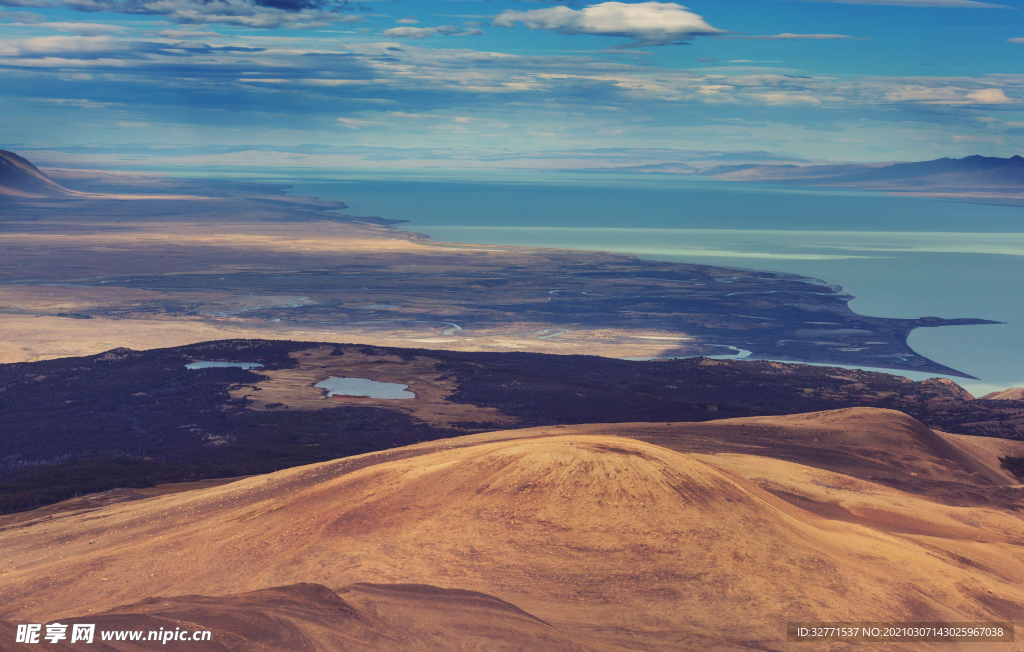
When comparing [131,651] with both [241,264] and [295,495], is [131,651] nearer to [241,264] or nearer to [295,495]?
[295,495]

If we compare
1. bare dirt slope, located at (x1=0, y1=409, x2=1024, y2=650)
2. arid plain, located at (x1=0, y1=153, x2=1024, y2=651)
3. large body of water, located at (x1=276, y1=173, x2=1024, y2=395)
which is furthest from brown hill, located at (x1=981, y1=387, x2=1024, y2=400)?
bare dirt slope, located at (x1=0, y1=409, x2=1024, y2=650)

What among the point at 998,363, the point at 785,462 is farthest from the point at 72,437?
the point at 998,363

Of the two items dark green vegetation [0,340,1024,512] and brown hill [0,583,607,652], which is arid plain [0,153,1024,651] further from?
dark green vegetation [0,340,1024,512]

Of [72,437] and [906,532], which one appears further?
[72,437]

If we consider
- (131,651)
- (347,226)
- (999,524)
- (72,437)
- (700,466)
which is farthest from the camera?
A: (347,226)

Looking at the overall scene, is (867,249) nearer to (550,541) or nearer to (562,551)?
(550,541)
